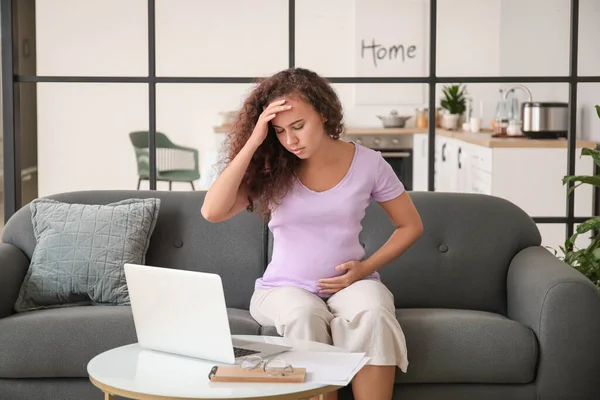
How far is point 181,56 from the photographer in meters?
4.00

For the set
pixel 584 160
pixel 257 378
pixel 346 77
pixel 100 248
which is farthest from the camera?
pixel 584 160

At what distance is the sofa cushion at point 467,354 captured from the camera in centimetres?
271

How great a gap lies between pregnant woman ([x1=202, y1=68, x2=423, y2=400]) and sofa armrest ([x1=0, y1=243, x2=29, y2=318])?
724 mm

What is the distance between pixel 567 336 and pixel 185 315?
1178 mm

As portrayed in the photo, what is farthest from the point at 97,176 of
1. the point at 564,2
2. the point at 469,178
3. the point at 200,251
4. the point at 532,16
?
the point at 564,2

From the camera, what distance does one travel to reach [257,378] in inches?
76.2

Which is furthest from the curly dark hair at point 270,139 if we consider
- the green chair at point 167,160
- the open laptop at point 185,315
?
the green chair at point 167,160

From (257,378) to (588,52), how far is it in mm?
2639

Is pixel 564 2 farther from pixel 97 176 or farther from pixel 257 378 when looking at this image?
pixel 257 378

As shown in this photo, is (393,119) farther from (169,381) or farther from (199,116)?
(169,381)

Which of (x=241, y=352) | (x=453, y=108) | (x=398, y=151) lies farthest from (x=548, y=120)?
(x=241, y=352)

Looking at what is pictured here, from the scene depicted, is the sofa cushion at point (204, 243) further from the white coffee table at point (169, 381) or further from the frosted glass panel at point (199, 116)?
the white coffee table at point (169, 381)

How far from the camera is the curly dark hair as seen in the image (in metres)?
2.70

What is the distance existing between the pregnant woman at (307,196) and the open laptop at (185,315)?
0.43m
